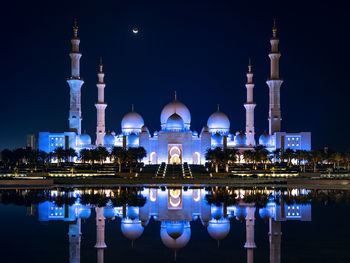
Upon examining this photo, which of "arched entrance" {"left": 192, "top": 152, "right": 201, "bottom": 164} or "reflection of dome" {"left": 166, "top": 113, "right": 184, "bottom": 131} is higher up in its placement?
"reflection of dome" {"left": 166, "top": 113, "right": 184, "bottom": 131}

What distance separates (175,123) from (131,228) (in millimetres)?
37162

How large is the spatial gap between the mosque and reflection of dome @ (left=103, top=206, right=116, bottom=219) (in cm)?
3329

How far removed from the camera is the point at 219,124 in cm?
5425

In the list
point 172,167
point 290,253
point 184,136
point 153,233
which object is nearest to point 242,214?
point 153,233

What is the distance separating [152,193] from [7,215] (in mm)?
8202

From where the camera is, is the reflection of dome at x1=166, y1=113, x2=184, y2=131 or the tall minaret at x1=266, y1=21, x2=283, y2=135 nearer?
the tall minaret at x1=266, y1=21, x2=283, y2=135

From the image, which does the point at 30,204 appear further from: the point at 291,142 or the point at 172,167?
the point at 291,142

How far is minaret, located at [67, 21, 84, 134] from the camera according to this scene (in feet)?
163

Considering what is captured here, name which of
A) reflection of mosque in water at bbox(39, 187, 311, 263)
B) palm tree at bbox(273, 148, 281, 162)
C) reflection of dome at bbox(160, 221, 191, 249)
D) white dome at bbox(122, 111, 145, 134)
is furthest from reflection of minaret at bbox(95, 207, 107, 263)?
white dome at bbox(122, 111, 145, 134)

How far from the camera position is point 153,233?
1252 cm

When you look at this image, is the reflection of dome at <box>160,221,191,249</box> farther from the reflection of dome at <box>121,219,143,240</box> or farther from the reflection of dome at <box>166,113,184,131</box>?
the reflection of dome at <box>166,113,184,131</box>

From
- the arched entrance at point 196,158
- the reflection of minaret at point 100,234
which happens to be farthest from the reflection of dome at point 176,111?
the reflection of minaret at point 100,234

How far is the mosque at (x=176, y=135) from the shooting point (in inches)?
1970

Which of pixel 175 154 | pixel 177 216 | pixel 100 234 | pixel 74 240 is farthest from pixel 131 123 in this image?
pixel 74 240
